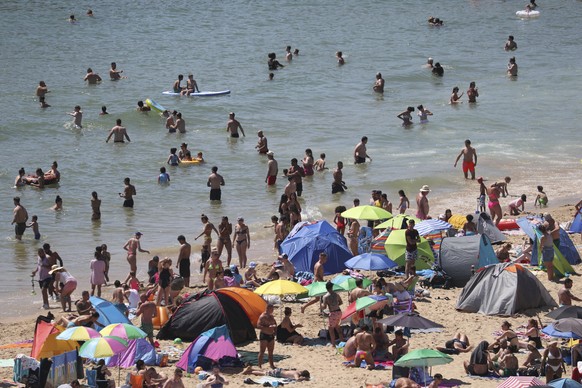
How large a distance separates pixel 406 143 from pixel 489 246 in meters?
12.5

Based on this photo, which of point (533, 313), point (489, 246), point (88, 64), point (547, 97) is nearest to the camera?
point (533, 313)

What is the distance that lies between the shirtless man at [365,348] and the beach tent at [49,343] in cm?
366

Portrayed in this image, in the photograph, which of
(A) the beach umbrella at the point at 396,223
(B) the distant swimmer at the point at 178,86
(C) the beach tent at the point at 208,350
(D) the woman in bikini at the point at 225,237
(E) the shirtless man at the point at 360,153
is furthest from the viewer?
(B) the distant swimmer at the point at 178,86

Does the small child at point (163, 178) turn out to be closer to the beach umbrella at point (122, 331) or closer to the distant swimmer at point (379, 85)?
the distant swimmer at point (379, 85)

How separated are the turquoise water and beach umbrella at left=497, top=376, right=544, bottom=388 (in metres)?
8.78

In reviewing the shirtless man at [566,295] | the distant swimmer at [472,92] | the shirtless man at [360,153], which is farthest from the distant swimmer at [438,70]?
the shirtless man at [566,295]

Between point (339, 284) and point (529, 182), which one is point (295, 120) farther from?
point (339, 284)

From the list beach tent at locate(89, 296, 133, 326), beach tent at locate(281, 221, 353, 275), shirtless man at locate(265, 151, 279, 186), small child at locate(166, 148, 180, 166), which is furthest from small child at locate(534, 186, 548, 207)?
beach tent at locate(89, 296, 133, 326)

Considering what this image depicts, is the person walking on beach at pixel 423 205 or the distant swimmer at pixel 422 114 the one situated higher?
the distant swimmer at pixel 422 114

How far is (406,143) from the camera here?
30.2 meters

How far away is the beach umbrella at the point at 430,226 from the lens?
18.6 metres

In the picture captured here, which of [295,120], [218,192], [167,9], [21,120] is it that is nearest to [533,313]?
[218,192]

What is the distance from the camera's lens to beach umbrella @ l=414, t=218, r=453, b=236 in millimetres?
18625

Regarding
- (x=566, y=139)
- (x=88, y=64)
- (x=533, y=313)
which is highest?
(x=88, y=64)
